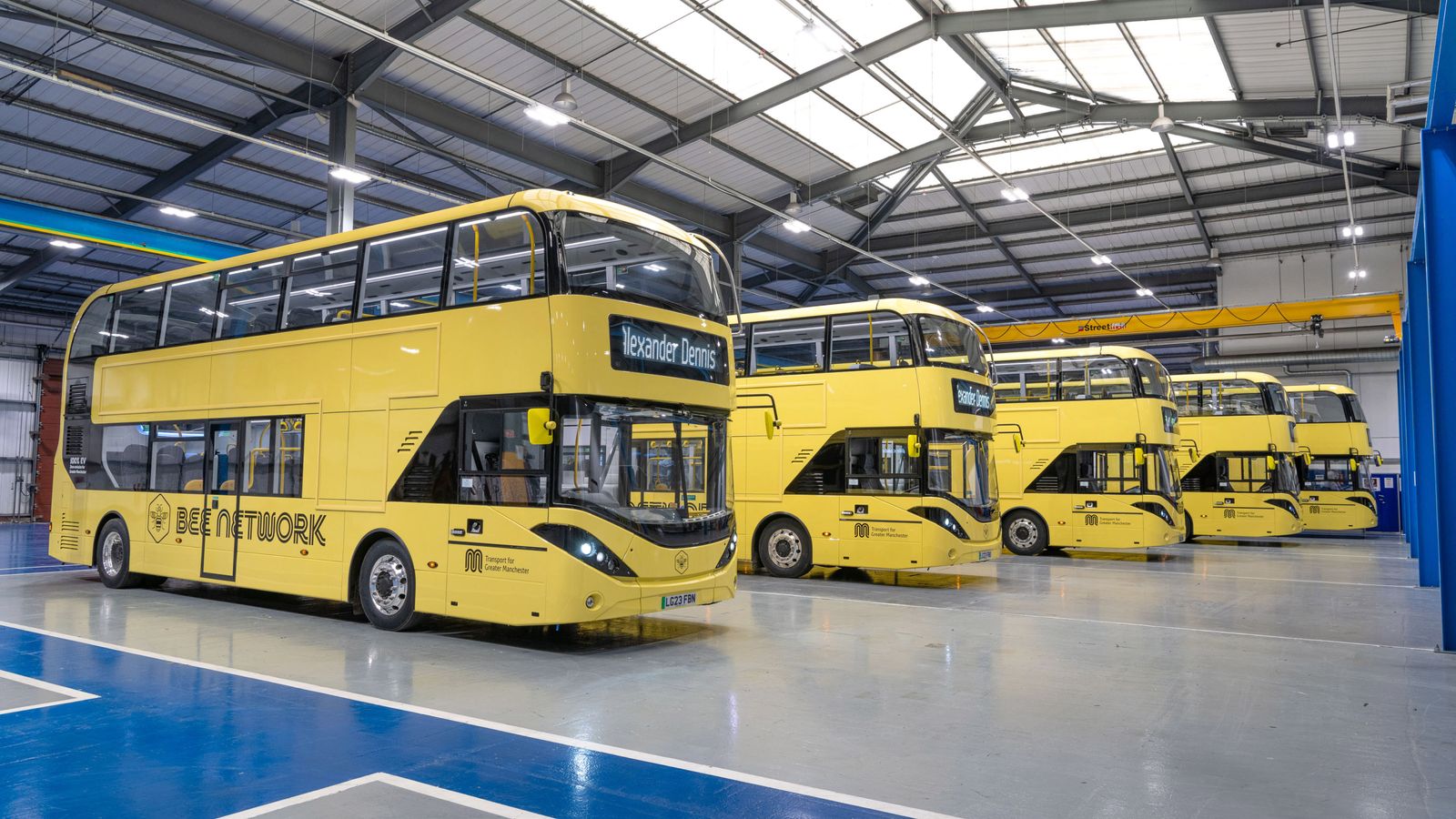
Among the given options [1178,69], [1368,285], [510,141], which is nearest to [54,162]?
[510,141]

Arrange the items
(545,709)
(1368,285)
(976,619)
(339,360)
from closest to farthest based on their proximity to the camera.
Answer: (545,709) → (339,360) → (976,619) → (1368,285)

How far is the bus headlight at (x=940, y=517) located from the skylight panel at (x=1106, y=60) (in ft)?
31.6

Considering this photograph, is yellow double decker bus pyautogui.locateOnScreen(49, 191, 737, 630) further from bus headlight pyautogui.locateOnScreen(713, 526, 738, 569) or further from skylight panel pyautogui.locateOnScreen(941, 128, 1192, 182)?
skylight panel pyautogui.locateOnScreen(941, 128, 1192, 182)

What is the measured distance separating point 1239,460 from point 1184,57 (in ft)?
32.2

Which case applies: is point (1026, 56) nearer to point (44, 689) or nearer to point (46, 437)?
point (44, 689)

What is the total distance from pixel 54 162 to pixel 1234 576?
23060 millimetres

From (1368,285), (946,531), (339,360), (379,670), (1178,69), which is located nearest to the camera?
(379,670)

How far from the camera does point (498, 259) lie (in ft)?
27.5

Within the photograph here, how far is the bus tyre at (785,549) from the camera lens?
45.8 feet

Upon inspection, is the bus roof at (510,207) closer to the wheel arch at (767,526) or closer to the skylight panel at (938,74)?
the wheel arch at (767,526)

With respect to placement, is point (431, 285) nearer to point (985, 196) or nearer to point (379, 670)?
point (379, 670)

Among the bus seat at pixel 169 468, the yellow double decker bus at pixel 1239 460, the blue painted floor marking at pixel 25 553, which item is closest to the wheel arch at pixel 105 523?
the bus seat at pixel 169 468

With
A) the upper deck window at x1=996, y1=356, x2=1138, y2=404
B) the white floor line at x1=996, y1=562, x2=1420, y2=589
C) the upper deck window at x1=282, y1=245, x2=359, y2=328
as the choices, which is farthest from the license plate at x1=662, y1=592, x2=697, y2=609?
the upper deck window at x1=996, y1=356, x2=1138, y2=404

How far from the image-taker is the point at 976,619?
10.3 m
